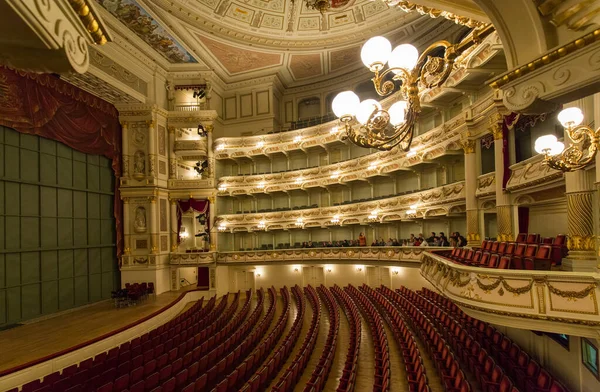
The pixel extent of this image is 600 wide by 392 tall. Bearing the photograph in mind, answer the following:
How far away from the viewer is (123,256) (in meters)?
15.8

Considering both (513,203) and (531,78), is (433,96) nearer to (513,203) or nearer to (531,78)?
(513,203)

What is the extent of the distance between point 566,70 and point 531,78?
6.1 inches

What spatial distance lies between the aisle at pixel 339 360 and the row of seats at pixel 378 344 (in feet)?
2.17

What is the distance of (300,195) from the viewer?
1944cm

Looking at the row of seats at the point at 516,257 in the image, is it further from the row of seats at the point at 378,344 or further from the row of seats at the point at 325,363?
the row of seats at the point at 325,363

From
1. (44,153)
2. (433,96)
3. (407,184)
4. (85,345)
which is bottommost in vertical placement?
(85,345)

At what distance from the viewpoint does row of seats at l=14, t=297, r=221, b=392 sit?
5641 millimetres

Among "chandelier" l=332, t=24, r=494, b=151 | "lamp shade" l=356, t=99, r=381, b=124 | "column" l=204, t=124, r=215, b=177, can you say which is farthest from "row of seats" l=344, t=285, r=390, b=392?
"column" l=204, t=124, r=215, b=177

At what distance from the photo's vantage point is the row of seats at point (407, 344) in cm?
527

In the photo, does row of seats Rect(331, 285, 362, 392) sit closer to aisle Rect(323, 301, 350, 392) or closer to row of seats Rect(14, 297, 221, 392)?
aisle Rect(323, 301, 350, 392)

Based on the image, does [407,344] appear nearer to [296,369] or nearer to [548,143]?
[296,369]

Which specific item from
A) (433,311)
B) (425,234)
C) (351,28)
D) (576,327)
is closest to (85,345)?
(433,311)

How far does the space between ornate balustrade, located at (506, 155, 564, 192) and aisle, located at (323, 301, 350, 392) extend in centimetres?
556

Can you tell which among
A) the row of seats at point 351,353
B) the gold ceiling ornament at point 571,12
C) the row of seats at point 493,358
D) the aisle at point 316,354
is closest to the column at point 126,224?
the aisle at point 316,354
